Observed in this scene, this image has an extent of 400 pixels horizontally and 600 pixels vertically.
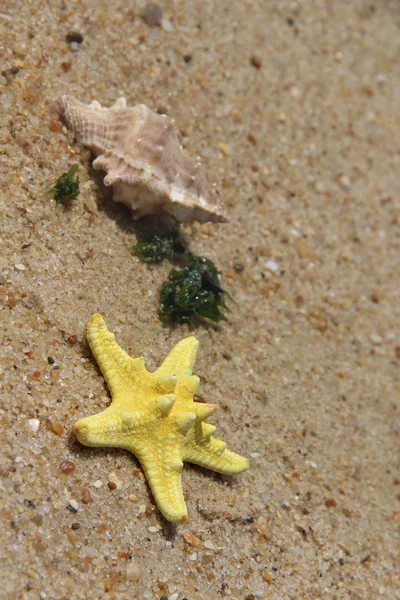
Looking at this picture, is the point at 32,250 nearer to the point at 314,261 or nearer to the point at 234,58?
the point at 314,261

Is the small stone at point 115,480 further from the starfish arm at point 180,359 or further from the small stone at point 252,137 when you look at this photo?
the small stone at point 252,137

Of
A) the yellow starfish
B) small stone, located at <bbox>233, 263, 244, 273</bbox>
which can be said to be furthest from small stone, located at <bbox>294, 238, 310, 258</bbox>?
the yellow starfish

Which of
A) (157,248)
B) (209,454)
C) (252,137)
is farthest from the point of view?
(252,137)

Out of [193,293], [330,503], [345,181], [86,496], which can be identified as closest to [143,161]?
[193,293]

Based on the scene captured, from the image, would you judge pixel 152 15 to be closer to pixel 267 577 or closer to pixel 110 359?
pixel 110 359

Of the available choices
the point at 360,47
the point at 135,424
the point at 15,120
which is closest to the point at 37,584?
the point at 135,424

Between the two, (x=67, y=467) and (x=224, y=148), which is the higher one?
(x=224, y=148)

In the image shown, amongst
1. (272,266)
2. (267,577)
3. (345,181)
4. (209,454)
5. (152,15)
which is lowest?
(267,577)
